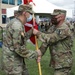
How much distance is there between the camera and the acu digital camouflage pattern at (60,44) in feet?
17.7

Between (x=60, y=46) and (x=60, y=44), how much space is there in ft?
0.12

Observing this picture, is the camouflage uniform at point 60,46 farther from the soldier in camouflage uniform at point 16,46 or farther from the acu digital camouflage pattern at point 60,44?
the soldier in camouflage uniform at point 16,46

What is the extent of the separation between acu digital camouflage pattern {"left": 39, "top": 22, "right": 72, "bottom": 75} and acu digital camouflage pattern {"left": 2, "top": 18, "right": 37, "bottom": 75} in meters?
0.50

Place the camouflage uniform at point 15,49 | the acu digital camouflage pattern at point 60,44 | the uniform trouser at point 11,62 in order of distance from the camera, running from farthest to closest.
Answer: the acu digital camouflage pattern at point 60,44 < the uniform trouser at point 11,62 < the camouflage uniform at point 15,49

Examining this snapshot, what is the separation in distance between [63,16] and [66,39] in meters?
0.44

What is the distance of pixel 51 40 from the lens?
17.8 ft

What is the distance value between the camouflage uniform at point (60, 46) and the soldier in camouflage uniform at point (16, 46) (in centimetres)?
45

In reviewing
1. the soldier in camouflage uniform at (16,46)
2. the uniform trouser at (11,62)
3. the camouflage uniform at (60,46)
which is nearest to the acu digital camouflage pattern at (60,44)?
the camouflage uniform at (60,46)

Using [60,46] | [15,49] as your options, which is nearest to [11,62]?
[15,49]

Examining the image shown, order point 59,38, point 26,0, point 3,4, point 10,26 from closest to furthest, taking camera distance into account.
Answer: point 10,26 → point 59,38 → point 26,0 → point 3,4

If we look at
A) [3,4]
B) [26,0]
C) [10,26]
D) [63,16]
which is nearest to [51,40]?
[63,16]

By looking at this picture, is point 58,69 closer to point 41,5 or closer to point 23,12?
point 23,12

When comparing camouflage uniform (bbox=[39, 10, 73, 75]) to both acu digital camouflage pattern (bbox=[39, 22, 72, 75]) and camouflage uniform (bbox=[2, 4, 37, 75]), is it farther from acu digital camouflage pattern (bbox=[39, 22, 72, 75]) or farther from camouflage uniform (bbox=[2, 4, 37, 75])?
camouflage uniform (bbox=[2, 4, 37, 75])

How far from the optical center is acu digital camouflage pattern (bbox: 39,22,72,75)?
5391 millimetres
